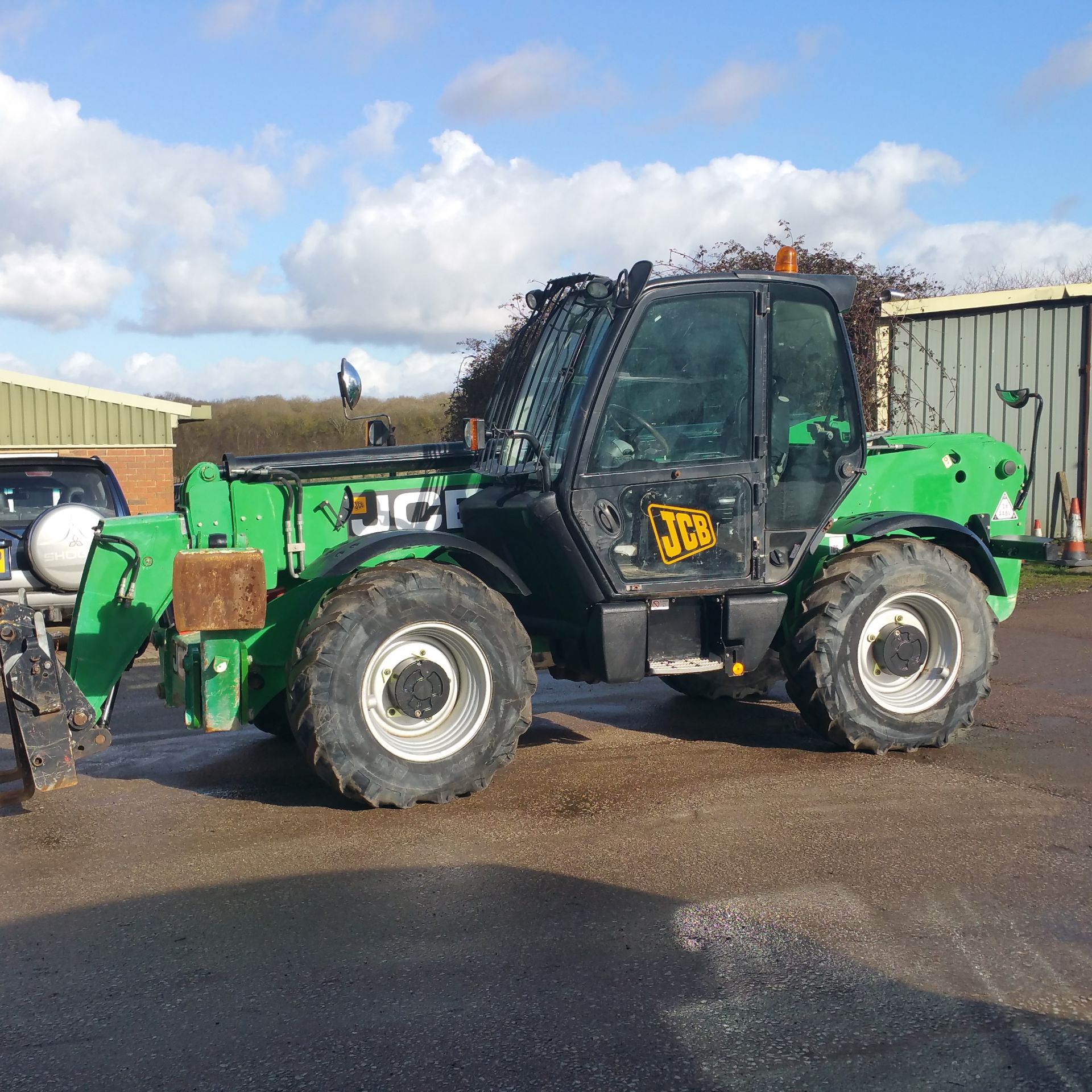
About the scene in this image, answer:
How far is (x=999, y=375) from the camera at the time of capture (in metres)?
15.7

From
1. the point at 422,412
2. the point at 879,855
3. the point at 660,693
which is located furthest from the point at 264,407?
the point at 879,855

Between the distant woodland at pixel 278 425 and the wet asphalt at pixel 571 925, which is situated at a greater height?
the distant woodland at pixel 278 425

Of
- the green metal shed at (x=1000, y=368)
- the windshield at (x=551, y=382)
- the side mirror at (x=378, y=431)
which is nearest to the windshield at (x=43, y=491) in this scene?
the side mirror at (x=378, y=431)

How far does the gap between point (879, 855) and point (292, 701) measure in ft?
8.42

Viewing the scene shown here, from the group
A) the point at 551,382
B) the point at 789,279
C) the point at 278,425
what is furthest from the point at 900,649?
the point at 278,425

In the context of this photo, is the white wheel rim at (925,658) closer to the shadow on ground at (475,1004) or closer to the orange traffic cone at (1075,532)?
the shadow on ground at (475,1004)

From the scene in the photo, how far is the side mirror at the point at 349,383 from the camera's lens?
241 inches

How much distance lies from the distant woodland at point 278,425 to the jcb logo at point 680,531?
100.0ft

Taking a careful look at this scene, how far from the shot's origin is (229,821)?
526 cm

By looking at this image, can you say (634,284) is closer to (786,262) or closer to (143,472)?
(786,262)

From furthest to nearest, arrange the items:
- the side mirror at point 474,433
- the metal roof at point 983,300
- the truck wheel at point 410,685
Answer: the metal roof at point 983,300
the side mirror at point 474,433
the truck wheel at point 410,685

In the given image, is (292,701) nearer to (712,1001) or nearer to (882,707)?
(712,1001)

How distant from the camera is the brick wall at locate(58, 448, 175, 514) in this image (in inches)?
781

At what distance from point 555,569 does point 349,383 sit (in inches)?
58.7
